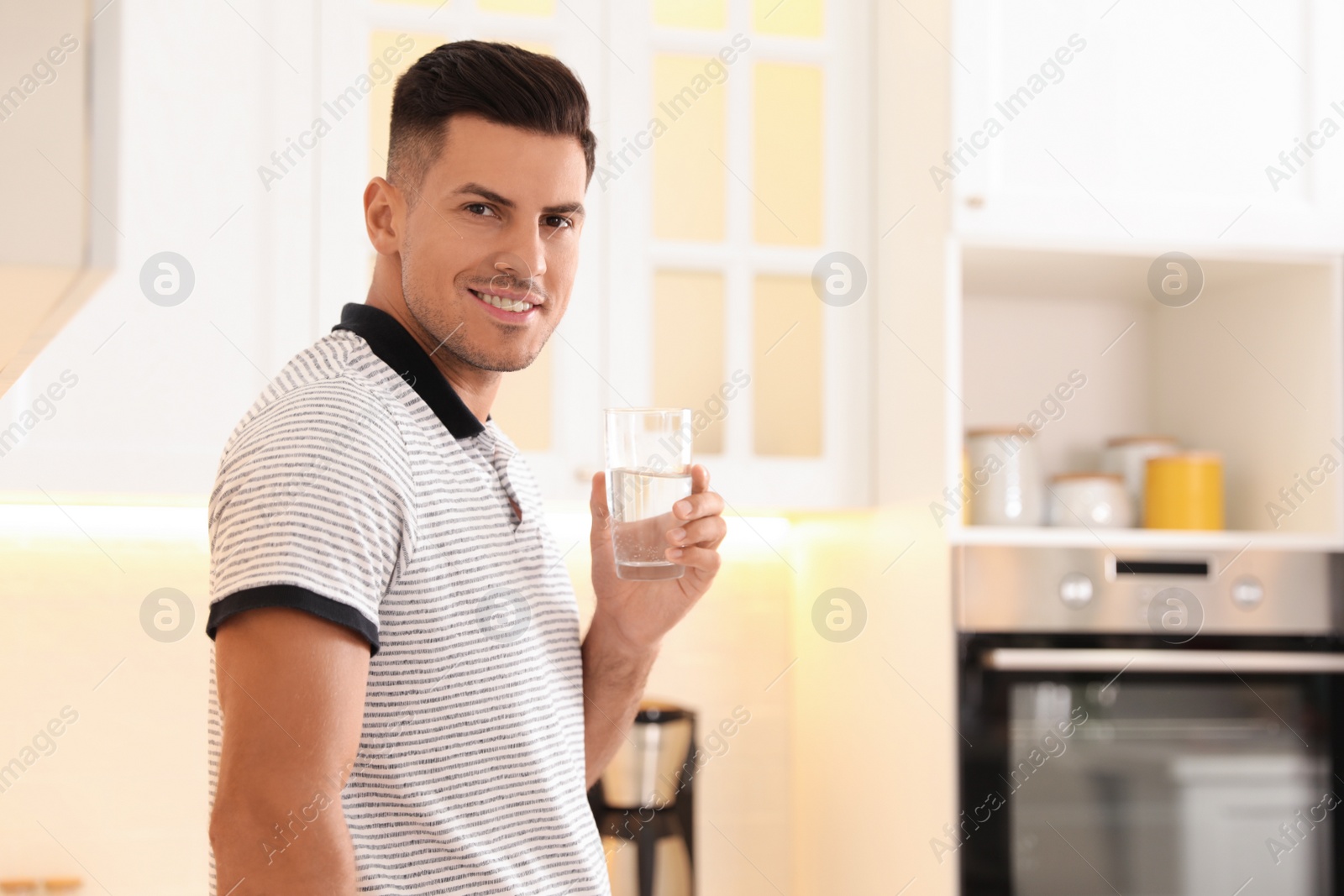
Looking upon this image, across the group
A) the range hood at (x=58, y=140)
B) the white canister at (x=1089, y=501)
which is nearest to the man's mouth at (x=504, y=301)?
the range hood at (x=58, y=140)

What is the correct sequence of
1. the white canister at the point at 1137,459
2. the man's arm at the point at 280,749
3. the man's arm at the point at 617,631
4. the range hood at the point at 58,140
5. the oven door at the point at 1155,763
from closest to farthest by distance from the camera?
the range hood at the point at 58,140, the man's arm at the point at 280,749, the man's arm at the point at 617,631, the oven door at the point at 1155,763, the white canister at the point at 1137,459

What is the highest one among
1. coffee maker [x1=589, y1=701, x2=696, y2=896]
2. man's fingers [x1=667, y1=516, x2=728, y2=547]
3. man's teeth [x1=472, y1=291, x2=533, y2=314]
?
man's teeth [x1=472, y1=291, x2=533, y2=314]

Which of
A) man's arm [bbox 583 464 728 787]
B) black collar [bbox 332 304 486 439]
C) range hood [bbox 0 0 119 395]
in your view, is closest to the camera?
range hood [bbox 0 0 119 395]

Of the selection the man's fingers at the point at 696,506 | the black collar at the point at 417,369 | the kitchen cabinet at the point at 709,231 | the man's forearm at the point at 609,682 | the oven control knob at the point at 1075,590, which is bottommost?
the man's forearm at the point at 609,682

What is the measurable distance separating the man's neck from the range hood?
490mm

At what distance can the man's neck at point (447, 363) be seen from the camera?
90cm

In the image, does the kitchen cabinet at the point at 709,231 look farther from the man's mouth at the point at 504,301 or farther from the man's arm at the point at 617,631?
the man's mouth at the point at 504,301

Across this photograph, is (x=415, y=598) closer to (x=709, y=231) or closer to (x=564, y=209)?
(x=564, y=209)

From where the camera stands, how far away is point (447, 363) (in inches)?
35.8

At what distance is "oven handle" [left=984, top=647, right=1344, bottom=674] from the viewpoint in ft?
5.13

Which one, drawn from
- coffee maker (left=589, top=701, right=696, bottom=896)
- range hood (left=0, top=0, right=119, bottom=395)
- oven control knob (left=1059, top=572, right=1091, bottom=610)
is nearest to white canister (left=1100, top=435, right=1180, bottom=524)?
oven control knob (left=1059, top=572, right=1091, bottom=610)

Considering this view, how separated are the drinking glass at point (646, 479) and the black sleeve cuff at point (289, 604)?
0.98 ft

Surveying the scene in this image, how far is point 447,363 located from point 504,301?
65 mm

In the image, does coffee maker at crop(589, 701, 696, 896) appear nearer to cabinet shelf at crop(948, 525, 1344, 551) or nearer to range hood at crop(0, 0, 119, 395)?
cabinet shelf at crop(948, 525, 1344, 551)
